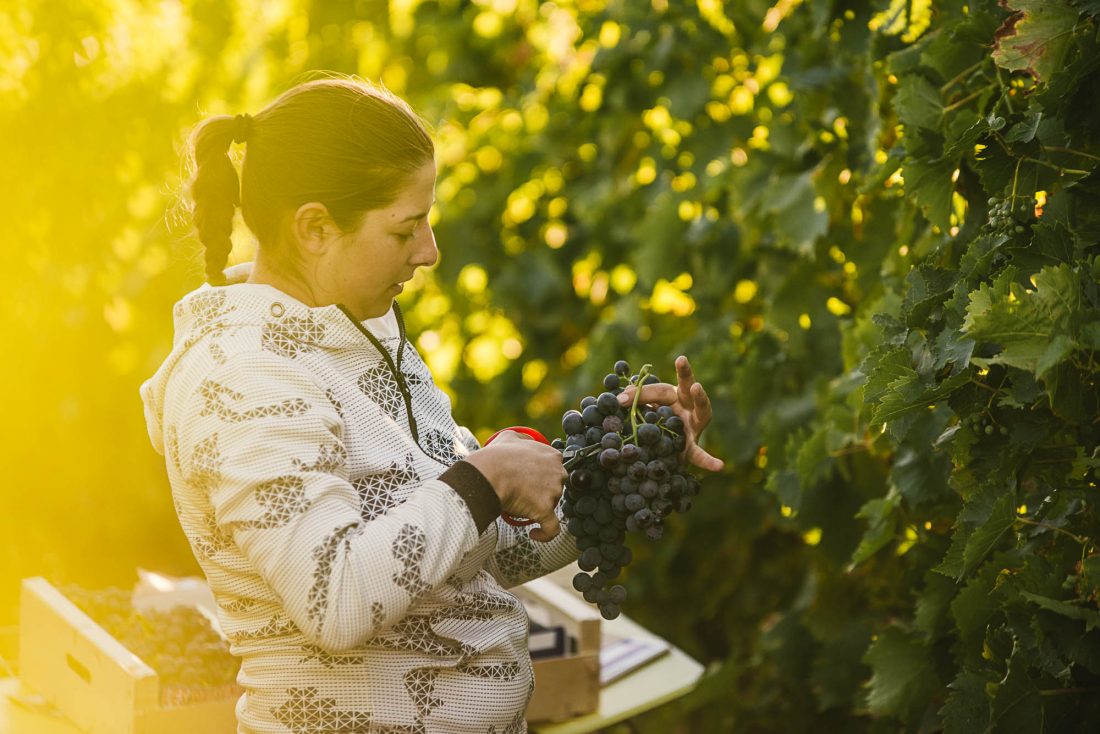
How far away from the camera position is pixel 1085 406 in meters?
1.53

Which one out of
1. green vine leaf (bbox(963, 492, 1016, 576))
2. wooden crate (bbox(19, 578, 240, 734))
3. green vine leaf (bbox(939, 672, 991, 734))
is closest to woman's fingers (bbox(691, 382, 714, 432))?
green vine leaf (bbox(963, 492, 1016, 576))

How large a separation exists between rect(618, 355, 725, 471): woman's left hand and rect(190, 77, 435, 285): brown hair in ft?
1.61

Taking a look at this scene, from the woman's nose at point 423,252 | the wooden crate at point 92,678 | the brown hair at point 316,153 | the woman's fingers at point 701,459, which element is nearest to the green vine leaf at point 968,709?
the woman's fingers at point 701,459

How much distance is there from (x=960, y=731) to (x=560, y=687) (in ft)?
2.90

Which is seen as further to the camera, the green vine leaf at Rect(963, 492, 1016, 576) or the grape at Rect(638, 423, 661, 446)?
the grape at Rect(638, 423, 661, 446)

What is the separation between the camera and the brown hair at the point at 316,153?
5.51ft

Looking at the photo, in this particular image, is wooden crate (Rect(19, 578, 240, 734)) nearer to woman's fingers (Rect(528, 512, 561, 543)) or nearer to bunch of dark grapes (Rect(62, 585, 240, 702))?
bunch of dark grapes (Rect(62, 585, 240, 702))

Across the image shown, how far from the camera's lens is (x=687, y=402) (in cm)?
191

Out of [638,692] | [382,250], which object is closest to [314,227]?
[382,250]

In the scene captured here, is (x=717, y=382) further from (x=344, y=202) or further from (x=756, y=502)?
(x=344, y=202)

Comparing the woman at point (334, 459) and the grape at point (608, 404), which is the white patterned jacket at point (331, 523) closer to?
the woman at point (334, 459)

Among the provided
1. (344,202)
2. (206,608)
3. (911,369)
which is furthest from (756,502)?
(344,202)

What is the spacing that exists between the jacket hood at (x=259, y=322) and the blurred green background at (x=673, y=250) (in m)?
0.42

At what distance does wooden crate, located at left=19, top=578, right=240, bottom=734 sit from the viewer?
2.03 m
